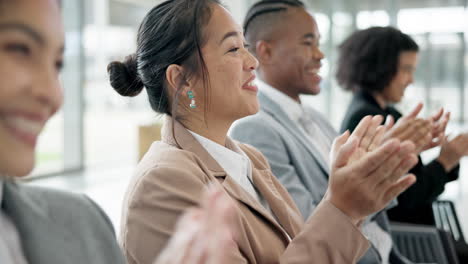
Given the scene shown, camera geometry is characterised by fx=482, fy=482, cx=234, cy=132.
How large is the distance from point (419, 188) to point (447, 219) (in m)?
0.21

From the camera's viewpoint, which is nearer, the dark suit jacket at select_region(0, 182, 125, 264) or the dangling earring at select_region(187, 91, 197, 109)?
the dark suit jacket at select_region(0, 182, 125, 264)

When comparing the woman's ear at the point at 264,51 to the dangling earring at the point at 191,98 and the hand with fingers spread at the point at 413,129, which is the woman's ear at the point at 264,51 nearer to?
the hand with fingers spread at the point at 413,129

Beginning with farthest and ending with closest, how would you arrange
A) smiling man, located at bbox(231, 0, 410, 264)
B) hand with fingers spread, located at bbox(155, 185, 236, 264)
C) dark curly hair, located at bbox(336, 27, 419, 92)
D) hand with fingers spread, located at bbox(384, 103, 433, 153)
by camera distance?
dark curly hair, located at bbox(336, 27, 419, 92), hand with fingers spread, located at bbox(384, 103, 433, 153), smiling man, located at bbox(231, 0, 410, 264), hand with fingers spread, located at bbox(155, 185, 236, 264)

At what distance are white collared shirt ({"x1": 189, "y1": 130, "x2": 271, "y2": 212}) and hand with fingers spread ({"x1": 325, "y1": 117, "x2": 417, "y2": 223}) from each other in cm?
25

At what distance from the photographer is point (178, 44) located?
1.29m

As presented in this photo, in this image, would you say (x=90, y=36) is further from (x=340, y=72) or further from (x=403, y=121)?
(x=403, y=121)

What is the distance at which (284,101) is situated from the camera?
2055 mm

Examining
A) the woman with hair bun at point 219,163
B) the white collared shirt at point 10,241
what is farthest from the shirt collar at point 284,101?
the white collared shirt at point 10,241

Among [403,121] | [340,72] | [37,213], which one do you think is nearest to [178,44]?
[37,213]

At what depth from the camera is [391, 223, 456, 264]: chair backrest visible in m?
1.97

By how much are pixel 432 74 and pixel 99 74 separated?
177 inches

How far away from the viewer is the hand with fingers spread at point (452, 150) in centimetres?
243

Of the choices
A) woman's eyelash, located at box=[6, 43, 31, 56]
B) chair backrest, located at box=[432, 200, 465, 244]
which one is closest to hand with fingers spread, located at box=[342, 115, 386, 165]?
chair backrest, located at box=[432, 200, 465, 244]

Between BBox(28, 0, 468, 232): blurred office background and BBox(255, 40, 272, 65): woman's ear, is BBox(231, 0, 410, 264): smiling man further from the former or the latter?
BBox(28, 0, 468, 232): blurred office background
